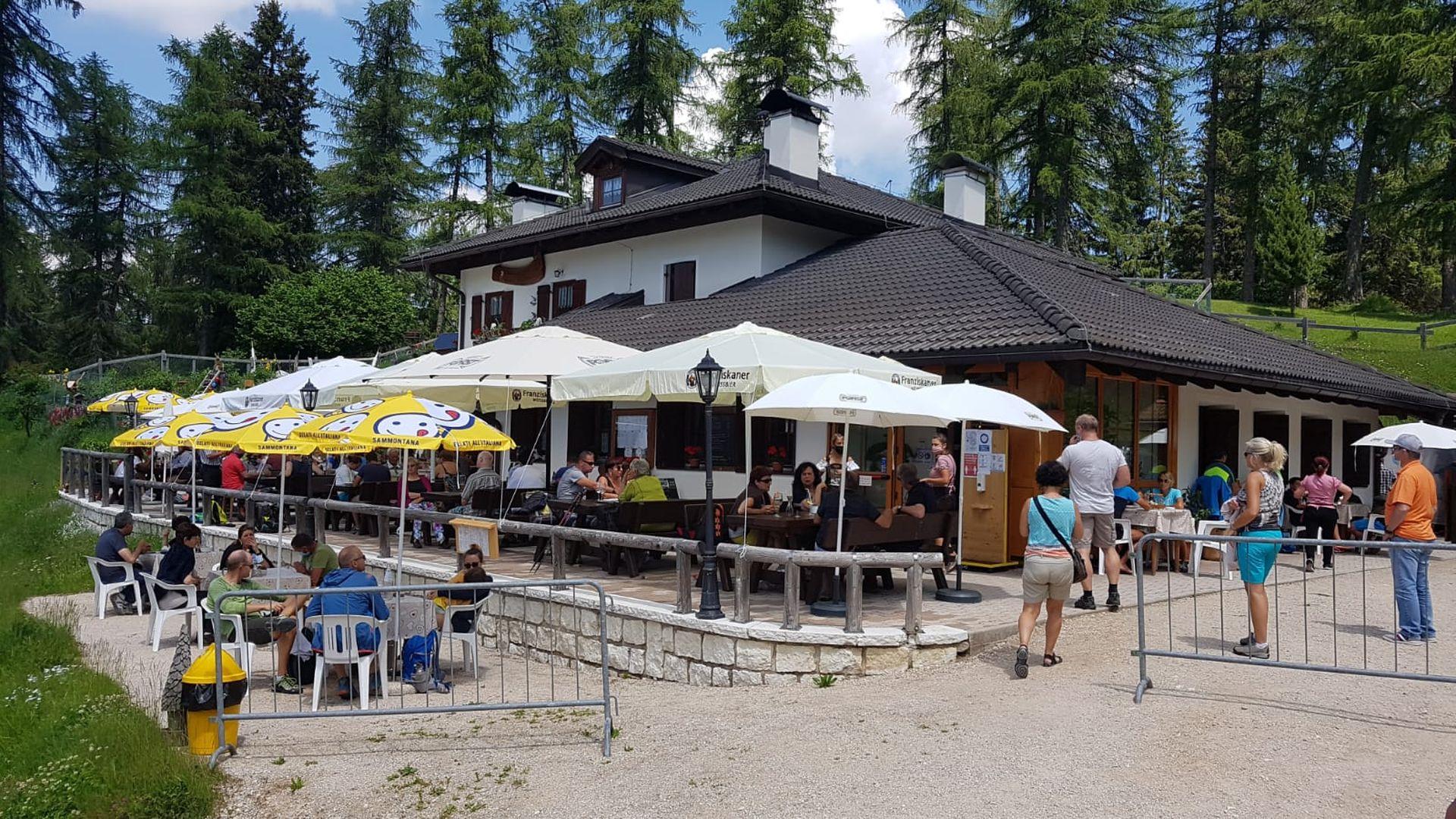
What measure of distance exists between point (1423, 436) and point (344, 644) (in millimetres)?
13704

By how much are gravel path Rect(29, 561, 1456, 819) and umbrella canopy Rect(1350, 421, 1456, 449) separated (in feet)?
22.3

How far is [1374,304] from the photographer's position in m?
36.1

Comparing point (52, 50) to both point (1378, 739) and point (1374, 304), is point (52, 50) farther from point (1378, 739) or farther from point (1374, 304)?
point (1374, 304)

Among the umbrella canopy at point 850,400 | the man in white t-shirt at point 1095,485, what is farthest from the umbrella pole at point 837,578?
the man in white t-shirt at point 1095,485

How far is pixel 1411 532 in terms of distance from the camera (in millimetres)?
8367

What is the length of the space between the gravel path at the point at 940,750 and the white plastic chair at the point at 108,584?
477cm

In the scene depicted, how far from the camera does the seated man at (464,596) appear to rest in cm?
900

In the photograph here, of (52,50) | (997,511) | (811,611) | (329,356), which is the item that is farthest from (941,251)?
(52,50)

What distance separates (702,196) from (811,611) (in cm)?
1167

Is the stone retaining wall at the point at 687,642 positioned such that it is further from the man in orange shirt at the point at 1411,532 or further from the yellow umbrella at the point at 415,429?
the man in orange shirt at the point at 1411,532

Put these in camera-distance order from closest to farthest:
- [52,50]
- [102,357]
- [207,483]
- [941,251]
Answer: [941,251] < [207,483] < [52,50] < [102,357]

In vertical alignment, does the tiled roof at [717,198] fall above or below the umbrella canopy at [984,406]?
above

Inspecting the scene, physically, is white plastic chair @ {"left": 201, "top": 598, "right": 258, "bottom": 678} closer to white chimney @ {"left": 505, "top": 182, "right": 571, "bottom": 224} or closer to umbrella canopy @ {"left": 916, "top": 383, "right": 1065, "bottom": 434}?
umbrella canopy @ {"left": 916, "top": 383, "right": 1065, "bottom": 434}

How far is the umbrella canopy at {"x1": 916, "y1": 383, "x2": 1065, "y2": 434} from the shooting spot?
906cm
